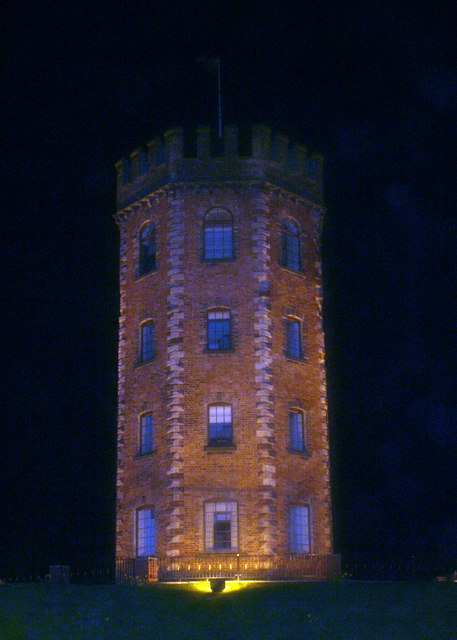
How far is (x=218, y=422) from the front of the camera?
34188mm

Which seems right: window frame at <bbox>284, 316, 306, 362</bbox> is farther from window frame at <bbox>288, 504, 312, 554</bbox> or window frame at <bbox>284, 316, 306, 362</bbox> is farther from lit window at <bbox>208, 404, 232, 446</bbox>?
window frame at <bbox>288, 504, 312, 554</bbox>

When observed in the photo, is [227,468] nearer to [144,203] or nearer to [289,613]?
[289,613]

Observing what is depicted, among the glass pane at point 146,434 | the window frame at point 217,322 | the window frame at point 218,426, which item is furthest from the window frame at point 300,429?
the glass pane at point 146,434

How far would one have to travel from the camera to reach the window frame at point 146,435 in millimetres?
35062

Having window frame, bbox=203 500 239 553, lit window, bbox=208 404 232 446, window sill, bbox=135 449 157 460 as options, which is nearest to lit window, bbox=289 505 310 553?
window frame, bbox=203 500 239 553

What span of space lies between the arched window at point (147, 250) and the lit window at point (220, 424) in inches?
261

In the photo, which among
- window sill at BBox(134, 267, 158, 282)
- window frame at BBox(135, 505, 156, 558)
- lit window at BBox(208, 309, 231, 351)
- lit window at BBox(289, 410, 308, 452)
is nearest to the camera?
window frame at BBox(135, 505, 156, 558)

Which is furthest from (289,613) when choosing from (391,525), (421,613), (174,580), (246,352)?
(391,525)

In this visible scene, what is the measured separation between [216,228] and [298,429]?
8.41 meters

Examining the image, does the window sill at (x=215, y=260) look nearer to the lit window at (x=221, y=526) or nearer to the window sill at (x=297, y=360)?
the window sill at (x=297, y=360)

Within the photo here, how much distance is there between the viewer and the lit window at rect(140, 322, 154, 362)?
3641cm

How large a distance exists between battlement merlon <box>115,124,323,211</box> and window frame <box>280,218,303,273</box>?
1.45m

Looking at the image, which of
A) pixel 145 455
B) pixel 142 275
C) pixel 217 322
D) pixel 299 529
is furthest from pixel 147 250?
pixel 299 529

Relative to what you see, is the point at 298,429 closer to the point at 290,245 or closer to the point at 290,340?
the point at 290,340
